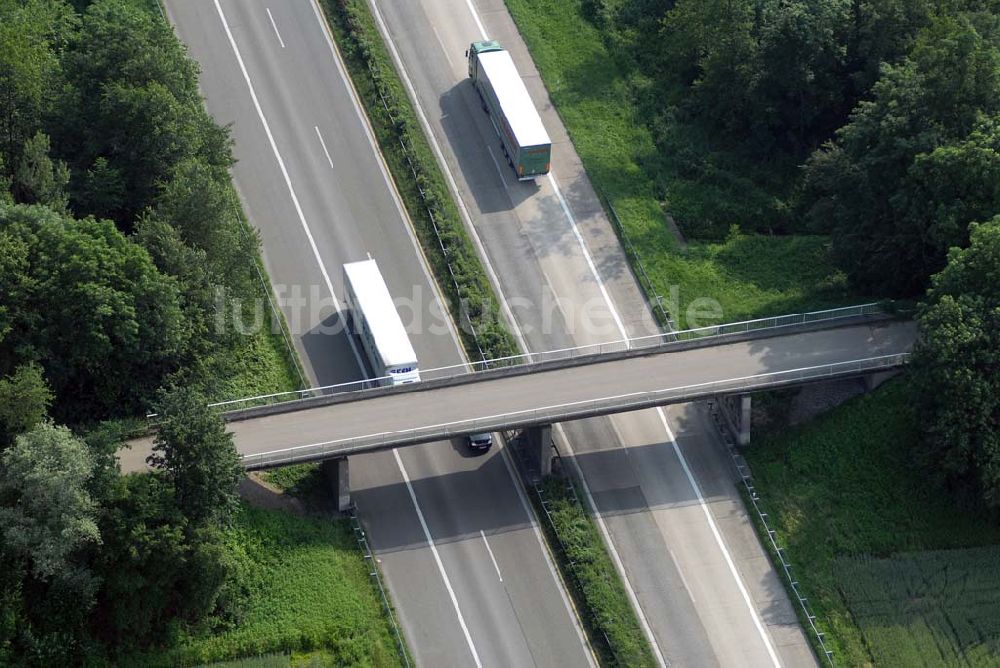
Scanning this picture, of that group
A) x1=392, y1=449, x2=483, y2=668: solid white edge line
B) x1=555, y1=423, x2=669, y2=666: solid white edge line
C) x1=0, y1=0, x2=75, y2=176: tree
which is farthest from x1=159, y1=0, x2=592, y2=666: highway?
x1=0, y1=0, x2=75, y2=176: tree

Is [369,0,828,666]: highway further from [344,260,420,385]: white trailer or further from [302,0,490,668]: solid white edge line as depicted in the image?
[344,260,420,385]: white trailer

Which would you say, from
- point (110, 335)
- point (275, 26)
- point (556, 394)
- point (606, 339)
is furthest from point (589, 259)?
point (110, 335)

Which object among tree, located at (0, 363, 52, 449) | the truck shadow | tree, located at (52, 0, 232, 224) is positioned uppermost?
tree, located at (52, 0, 232, 224)

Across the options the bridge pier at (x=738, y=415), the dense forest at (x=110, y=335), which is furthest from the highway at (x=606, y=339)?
the dense forest at (x=110, y=335)

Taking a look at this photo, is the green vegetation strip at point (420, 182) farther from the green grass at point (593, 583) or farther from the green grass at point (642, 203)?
the green grass at point (593, 583)

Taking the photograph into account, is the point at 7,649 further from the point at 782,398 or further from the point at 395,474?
the point at 782,398

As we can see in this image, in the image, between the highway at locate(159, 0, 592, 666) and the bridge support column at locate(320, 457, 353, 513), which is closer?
the highway at locate(159, 0, 592, 666)

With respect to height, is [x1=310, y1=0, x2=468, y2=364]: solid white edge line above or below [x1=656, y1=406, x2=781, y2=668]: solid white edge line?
above

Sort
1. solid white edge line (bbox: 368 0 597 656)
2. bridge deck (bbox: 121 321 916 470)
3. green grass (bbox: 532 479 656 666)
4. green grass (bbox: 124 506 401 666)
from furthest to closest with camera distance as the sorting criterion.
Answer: bridge deck (bbox: 121 321 916 470) < solid white edge line (bbox: 368 0 597 656) < green grass (bbox: 532 479 656 666) < green grass (bbox: 124 506 401 666)
